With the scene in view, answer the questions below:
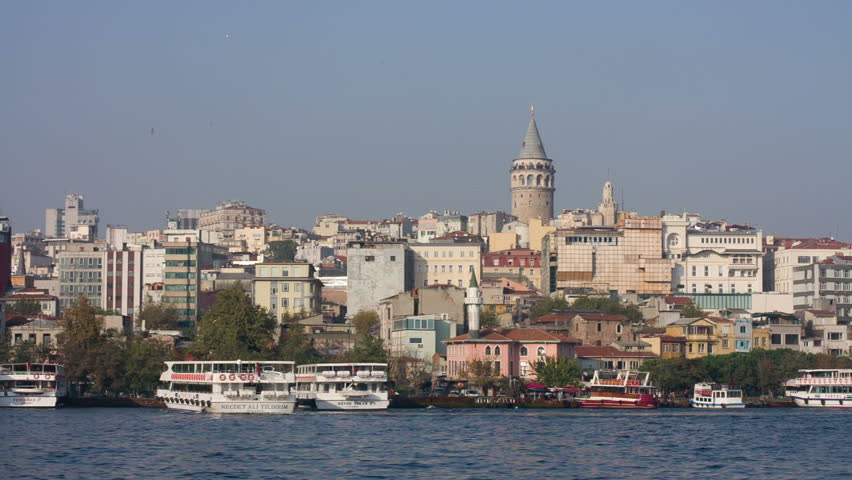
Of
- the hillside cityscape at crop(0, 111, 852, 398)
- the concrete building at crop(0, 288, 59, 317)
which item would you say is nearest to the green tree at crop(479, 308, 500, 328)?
the hillside cityscape at crop(0, 111, 852, 398)

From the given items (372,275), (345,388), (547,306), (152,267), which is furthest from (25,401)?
(152,267)

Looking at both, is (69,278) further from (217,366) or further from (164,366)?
(217,366)

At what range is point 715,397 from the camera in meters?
87.2

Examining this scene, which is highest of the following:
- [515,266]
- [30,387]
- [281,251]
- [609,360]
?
[281,251]

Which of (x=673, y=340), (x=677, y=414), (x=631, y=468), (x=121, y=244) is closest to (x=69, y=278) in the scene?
(x=121, y=244)

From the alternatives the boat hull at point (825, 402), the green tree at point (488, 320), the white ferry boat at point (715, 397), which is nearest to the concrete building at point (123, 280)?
the green tree at point (488, 320)

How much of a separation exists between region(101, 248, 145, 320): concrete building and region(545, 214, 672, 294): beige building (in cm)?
3524

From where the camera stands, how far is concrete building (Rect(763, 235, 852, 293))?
13400 cm

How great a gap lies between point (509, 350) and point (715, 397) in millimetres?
13017

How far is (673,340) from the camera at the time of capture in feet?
332

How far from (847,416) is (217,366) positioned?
3103 centimetres

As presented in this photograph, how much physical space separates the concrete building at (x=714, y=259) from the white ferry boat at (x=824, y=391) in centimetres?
4730

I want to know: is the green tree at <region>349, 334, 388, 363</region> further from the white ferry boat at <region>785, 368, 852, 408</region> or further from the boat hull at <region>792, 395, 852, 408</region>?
the boat hull at <region>792, 395, 852, 408</region>

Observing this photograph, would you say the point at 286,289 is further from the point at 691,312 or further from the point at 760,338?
the point at 760,338
